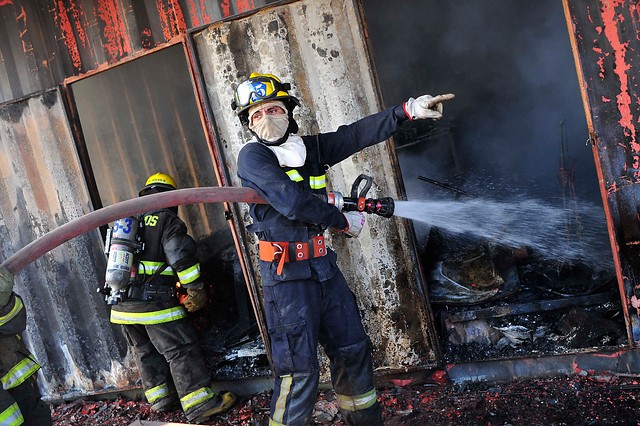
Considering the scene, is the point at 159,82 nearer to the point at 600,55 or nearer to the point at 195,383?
the point at 195,383

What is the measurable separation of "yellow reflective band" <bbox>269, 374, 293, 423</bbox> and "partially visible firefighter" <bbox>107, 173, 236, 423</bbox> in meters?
1.61

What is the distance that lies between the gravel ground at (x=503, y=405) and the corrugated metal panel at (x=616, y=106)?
0.55m

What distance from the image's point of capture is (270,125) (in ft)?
11.8

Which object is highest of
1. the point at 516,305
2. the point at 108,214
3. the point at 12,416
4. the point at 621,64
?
the point at 621,64

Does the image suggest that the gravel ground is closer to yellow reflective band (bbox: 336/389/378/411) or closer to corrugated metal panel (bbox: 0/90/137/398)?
yellow reflective band (bbox: 336/389/378/411)

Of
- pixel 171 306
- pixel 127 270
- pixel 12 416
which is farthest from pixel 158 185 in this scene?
pixel 12 416

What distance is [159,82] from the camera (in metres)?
7.60

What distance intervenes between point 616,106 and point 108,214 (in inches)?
124

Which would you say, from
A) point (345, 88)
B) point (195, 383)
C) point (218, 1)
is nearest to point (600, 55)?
point (345, 88)

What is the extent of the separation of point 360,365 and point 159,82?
17.2 feet

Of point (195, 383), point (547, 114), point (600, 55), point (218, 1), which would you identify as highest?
point (218, 1)

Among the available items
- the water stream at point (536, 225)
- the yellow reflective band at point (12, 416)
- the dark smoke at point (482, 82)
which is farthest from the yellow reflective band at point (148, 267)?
the dark smoke at point (482, 82)

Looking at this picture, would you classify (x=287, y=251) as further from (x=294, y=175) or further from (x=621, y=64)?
(x=621, y=64)

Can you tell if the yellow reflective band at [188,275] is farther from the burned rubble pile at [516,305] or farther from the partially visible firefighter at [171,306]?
the burned rubble pile at [516,305]
